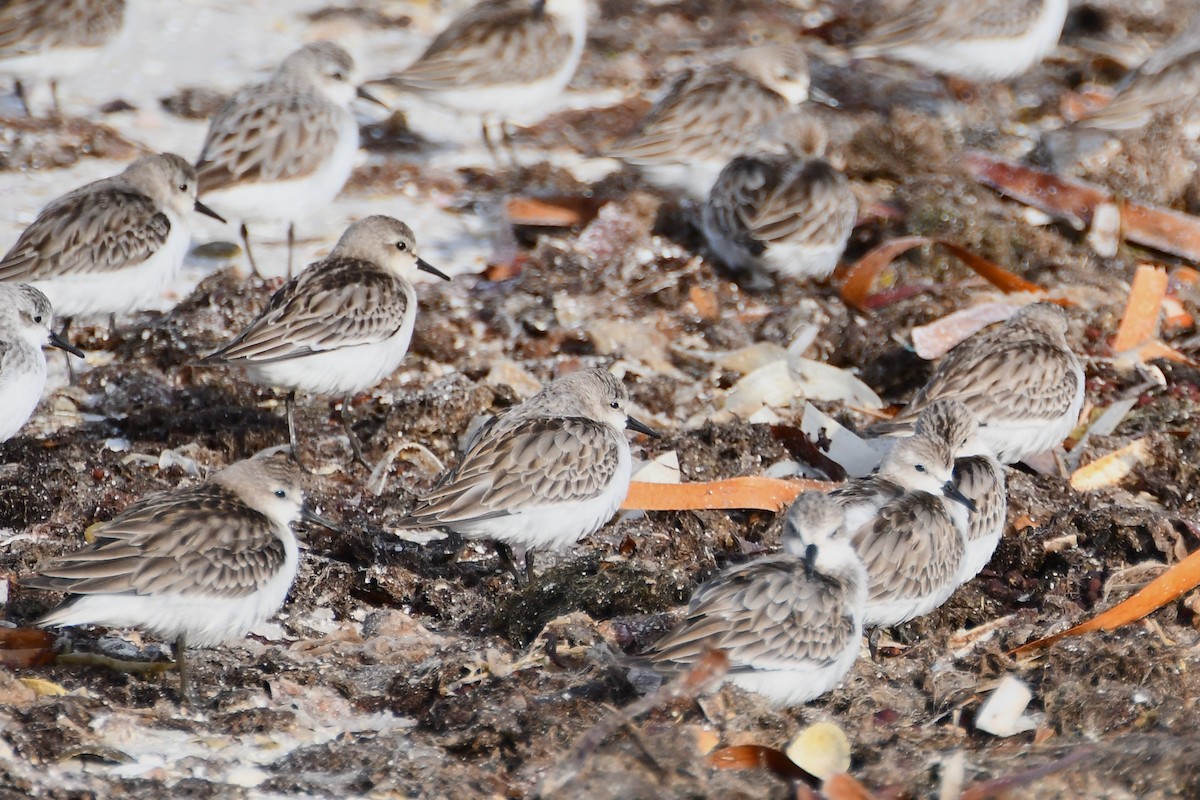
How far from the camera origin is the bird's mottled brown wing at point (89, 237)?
25.6ft

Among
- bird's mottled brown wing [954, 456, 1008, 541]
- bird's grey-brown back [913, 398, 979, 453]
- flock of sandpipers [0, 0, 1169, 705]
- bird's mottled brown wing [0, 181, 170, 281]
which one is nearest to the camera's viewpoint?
flock of sandpipers [0, 0, 1169, 705]

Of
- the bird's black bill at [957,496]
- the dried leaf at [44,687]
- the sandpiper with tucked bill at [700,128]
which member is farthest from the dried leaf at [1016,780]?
the sandpiper with tucked bill at [700,128]

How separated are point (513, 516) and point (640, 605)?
67 cm

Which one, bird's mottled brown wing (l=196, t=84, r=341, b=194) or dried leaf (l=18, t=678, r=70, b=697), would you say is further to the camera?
bird's mottled brown wing (l=196, t=84, r=341, b=194)

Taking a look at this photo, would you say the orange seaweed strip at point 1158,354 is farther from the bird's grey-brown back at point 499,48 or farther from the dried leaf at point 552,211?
the bird's grey-brown back at point 499,48

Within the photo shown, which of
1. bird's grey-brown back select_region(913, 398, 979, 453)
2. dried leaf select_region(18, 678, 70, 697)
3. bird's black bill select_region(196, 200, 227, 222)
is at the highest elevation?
bird's black bill select_region(196, 200, 227, 222)

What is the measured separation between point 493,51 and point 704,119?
164cm

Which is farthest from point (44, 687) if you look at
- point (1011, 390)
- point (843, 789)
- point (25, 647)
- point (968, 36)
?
point (968, 36)

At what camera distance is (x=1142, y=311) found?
898 centimetres

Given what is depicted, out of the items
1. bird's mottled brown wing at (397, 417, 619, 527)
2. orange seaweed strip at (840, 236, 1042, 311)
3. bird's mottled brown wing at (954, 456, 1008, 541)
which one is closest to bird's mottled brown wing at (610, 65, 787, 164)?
orange seaweed strip at (840, 236, 1042, 311)

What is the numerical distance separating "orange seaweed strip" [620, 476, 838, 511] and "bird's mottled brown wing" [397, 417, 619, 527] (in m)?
0.41

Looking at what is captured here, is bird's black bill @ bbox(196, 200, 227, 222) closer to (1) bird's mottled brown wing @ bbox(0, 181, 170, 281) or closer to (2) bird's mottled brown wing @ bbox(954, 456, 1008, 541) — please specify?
(1) bird's mottled brown wing @ bbox(0, 181, 170, 281)

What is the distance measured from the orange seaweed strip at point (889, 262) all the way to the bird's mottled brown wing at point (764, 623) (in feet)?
13.5

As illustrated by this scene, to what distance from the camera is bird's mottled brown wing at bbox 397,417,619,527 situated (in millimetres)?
6301
